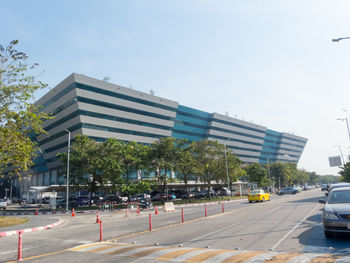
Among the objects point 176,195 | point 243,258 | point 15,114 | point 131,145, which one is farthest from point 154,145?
point 243,258

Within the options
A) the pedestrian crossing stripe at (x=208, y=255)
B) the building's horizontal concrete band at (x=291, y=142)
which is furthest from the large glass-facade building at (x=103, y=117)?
the building's horizontal concrete band at (x=291, y=142)

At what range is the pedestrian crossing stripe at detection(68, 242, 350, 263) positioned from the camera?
6555 mm

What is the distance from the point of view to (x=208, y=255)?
7.39 metres

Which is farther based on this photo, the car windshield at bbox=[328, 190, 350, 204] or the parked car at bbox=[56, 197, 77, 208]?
the parked car at bbox=[56, 197, 77, 208]

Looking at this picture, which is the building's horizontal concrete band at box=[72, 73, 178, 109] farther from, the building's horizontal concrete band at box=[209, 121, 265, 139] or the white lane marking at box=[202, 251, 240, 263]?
the white lane marking at box=[202, 251, 240, 263]

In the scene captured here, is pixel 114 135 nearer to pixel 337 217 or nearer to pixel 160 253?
pixel 160 253

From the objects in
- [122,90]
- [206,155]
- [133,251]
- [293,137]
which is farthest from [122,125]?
[293,137]

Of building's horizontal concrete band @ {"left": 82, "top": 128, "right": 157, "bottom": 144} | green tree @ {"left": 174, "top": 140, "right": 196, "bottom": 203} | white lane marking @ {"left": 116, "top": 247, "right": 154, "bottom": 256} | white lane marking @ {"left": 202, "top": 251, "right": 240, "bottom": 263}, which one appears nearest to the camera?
white lane marking @ {"left": 202, "top": 251, "right": 240, "bottom": 263}

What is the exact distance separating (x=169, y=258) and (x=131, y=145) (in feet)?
110

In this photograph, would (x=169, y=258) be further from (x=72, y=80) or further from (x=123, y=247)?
(x=72, y=80)

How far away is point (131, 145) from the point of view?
40.2 m

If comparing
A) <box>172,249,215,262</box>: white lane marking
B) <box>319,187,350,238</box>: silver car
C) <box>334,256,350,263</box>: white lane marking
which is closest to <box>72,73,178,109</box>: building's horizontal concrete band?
<box>172,249,215,262</box>: white lane marking

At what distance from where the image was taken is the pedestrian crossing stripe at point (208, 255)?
6.56 metres

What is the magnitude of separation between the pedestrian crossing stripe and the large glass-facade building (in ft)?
129
